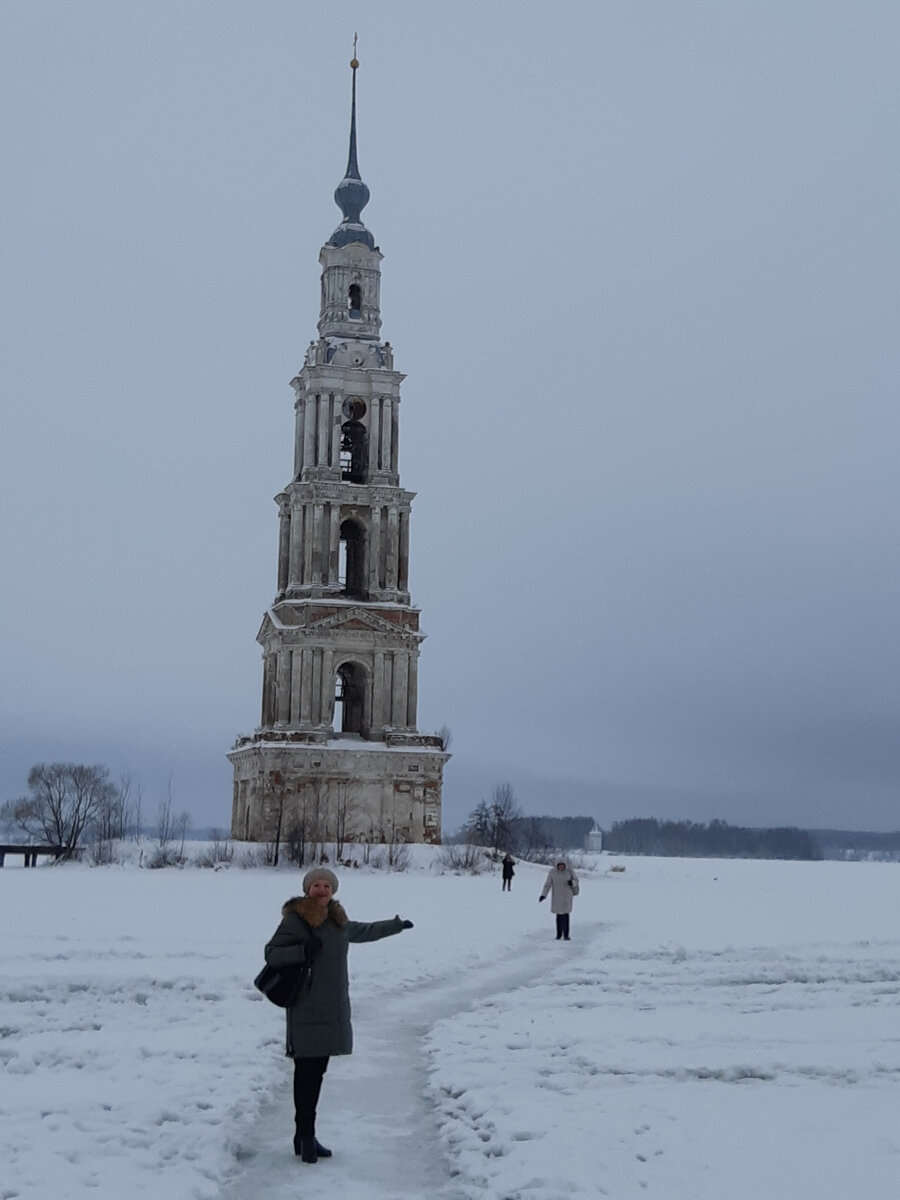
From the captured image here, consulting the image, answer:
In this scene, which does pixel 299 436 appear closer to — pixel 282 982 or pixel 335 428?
pixel 335 428

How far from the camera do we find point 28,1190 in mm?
8977

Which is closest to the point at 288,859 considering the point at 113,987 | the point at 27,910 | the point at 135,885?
the point at 135,885

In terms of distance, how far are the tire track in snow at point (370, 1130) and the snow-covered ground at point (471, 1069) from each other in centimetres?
3

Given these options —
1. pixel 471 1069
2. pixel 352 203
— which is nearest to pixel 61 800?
pixel 352 203

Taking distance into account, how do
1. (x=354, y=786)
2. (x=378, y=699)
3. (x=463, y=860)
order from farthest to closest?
(x=378, y=699)
(x=354, y=786)
(x=463, y=860)

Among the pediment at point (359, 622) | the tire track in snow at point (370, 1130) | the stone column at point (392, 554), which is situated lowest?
the tire track in snow at point (370, 1130)

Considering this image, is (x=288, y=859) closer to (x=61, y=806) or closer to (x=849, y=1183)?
(x=61, y=806)

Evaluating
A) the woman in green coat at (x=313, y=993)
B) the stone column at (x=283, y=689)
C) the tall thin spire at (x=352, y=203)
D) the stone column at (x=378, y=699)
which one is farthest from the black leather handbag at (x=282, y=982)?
the tall thin spire at (x=352, y=203)

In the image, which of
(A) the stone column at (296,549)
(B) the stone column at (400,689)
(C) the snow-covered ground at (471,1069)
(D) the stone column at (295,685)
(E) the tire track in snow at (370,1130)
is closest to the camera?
(E) the tire track in snow at (370,1130)

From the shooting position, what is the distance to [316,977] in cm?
1000

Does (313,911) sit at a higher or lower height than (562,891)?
higher

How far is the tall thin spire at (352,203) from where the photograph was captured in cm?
6894

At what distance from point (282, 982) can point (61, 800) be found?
61530mm

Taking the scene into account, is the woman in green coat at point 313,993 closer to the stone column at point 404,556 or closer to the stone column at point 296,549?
the stone column at point 296,549
